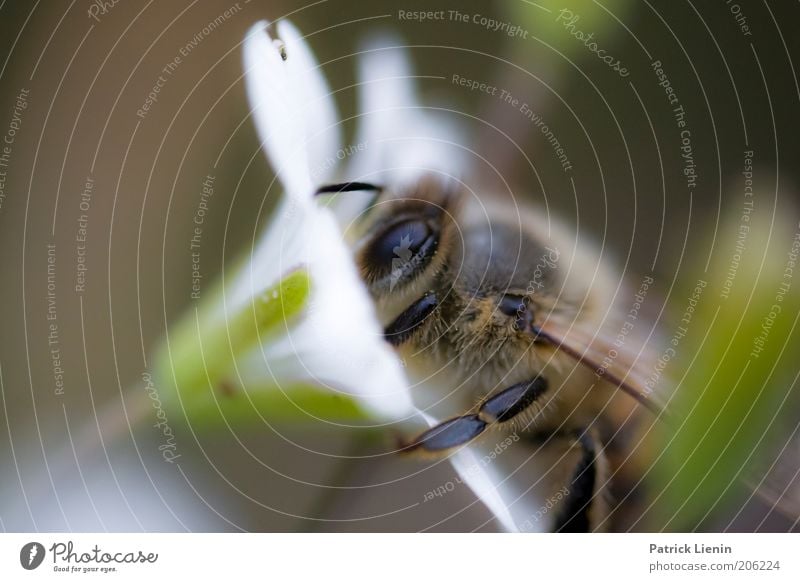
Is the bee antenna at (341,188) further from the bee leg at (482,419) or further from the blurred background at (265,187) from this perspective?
the bee leg at (482,419)

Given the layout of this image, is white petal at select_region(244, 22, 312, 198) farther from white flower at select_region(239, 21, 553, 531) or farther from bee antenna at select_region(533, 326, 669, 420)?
bee antenna at select_region(533, 326, 669, 420)

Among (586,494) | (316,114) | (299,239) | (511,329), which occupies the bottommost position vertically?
(586,494)

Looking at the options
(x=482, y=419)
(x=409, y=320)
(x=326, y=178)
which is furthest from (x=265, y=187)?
(x=482, y=419)

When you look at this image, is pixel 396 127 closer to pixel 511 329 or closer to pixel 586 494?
pixel 511 329

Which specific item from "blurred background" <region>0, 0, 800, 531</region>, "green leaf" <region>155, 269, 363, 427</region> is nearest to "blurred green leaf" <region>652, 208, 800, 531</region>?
"blurred background" <region>0, 0, 800, 531</region>
